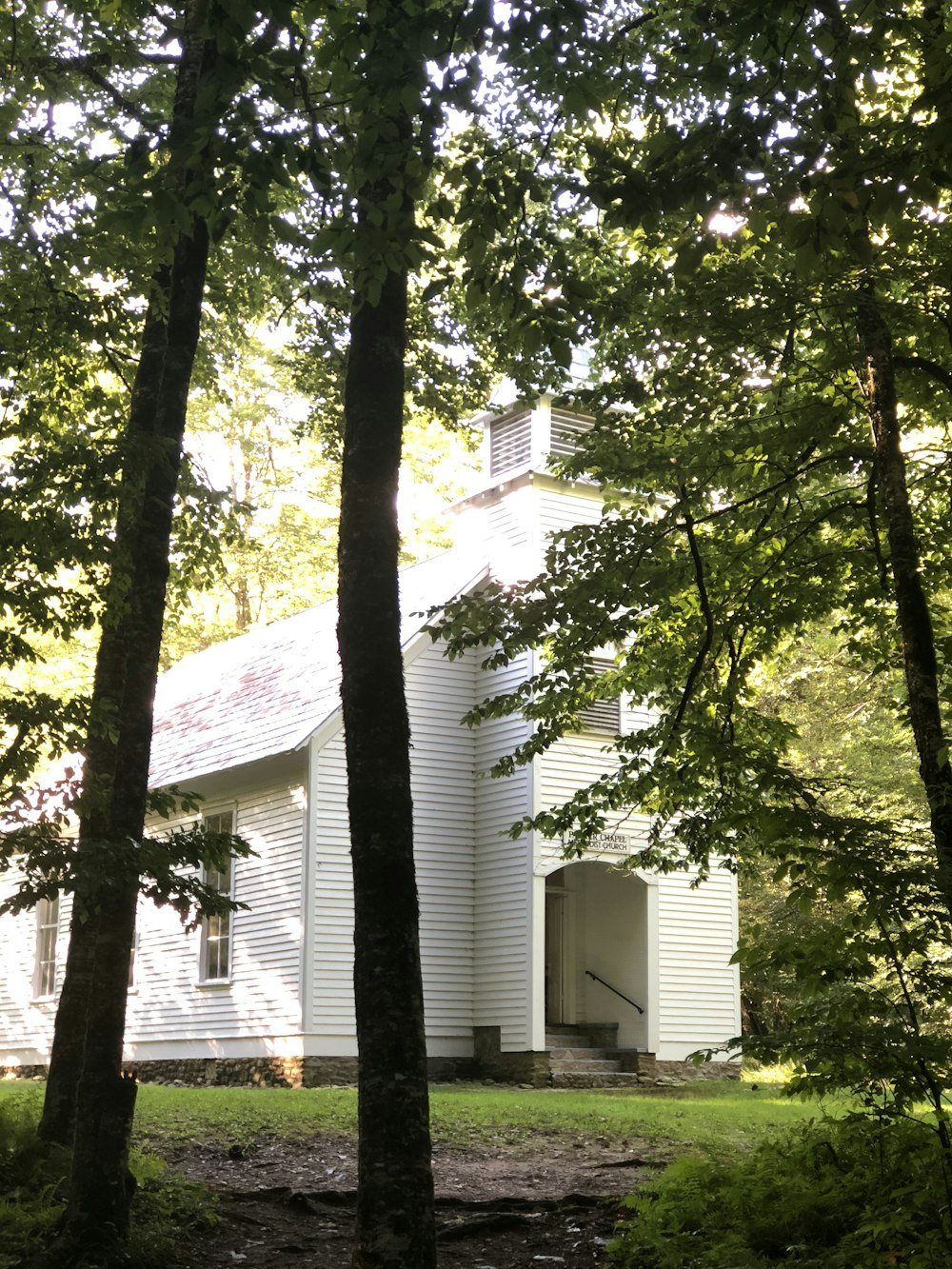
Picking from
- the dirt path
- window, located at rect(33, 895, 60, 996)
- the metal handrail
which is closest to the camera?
the dirt path

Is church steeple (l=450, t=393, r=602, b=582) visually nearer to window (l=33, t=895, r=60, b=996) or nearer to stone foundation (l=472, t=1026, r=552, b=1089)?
stone foundation (l=472, t=1026, r=552, b=1089)

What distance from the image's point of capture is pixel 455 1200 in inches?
331

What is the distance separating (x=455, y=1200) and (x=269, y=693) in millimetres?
13413

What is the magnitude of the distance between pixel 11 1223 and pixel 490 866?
13.0 metres

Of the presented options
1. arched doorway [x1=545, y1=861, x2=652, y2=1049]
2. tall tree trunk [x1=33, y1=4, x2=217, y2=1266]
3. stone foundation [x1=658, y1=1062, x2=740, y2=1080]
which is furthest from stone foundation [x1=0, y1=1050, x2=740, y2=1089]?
tall tree trunk [x1=33, y1=4, x2=217, y2=1266]

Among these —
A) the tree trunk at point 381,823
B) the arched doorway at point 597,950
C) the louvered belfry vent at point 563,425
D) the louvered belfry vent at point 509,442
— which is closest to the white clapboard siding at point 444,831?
the arched doorway at point 597,950

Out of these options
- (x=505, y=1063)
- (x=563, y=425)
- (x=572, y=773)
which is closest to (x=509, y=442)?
(x=563, y=425)

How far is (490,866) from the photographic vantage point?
19.7m

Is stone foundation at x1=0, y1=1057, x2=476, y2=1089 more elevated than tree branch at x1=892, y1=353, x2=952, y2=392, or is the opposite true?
tree branch at x1=892, y1=353, x2=952, y2=392

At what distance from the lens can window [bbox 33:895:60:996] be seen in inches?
953

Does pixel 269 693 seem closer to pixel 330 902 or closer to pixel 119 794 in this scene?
pixel 330 902

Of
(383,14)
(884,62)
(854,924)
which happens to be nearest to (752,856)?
(854,924)

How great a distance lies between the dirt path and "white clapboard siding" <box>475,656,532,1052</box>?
743 centimetres

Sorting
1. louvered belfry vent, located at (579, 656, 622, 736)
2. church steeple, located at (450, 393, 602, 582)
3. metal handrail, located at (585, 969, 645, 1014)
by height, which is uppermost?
church steeple, located at (450, 393, 602, 582)
